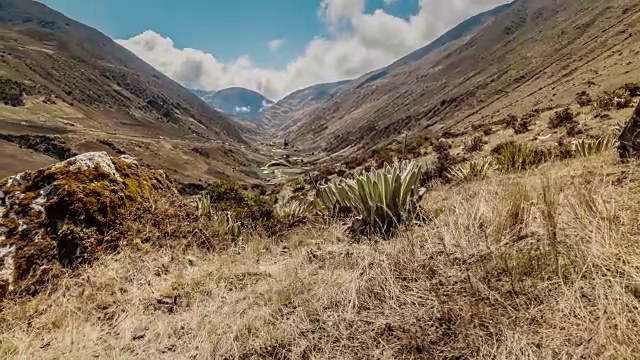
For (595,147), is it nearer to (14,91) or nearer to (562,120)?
(562,120)

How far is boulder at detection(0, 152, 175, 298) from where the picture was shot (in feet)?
13.3

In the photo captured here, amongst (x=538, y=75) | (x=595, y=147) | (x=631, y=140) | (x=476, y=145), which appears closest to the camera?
(x=631, y=140)

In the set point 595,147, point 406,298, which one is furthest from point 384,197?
point 595,147

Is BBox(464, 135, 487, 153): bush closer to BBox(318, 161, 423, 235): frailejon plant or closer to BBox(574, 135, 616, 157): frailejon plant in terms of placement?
BBox(574, 135, 616, 157): frailejon plant

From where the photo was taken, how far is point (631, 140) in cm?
515

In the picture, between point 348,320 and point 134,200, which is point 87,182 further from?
point 348,320

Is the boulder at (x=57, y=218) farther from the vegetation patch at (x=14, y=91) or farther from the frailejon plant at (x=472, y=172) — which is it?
the vegetation patch at (x=14, y=91)

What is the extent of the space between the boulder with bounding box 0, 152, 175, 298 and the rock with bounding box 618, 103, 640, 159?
5.50 meters

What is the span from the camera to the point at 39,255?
13.6ft

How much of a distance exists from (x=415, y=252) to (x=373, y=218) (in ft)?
4.78

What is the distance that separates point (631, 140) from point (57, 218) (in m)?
6.13

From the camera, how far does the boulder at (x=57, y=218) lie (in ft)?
13.3

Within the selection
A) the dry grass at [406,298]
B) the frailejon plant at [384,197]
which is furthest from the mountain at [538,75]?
the dry grass at [406,298]

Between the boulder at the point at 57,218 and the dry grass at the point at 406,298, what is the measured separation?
12.1 inches
